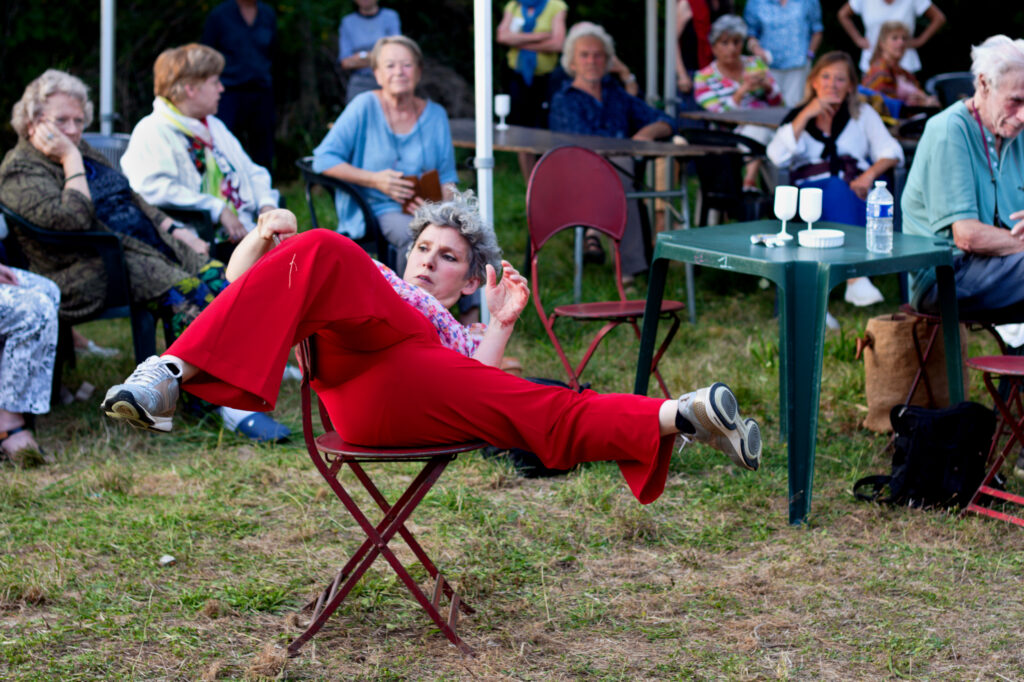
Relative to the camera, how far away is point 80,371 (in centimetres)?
504

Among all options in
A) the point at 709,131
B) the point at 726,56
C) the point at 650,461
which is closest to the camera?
the point at 650,461

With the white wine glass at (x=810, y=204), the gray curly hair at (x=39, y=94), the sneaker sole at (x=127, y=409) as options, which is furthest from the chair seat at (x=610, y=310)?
the sneaker sole at (x=127, y=409)

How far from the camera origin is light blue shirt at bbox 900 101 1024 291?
3803mm

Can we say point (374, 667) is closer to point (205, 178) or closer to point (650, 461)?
point (650, 461)

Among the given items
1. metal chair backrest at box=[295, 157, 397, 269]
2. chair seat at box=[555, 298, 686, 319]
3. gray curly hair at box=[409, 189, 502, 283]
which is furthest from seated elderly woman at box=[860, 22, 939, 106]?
gray curly hair at box=[409, 189, 502, 283]

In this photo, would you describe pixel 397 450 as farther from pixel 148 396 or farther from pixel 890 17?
pixel 890 17

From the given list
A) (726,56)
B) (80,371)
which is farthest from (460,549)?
(726,56)

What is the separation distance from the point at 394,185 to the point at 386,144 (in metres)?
0.28

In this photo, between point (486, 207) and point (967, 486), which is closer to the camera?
point (967, 486)

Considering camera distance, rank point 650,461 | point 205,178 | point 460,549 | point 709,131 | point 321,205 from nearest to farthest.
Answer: point 650,461
point 460,549
point 205,178
point 709,131
point 321,205

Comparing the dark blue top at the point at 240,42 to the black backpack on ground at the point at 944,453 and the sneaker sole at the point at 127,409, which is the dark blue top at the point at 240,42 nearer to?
the black backpack on ground at the point at 944,453

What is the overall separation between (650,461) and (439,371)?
0.51 metres

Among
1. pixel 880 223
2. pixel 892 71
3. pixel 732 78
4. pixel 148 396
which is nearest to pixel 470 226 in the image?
pixel 148 396

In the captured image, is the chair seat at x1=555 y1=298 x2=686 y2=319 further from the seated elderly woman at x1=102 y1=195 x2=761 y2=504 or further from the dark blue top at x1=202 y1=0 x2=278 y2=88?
the dark blue top at x1=202 y1=0 x2=278 y2=88
